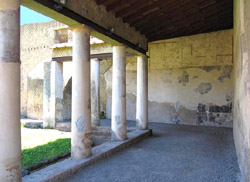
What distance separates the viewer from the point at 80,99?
4.52m

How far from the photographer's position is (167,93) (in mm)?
10531

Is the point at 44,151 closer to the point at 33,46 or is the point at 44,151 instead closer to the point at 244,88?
the point at 244,88

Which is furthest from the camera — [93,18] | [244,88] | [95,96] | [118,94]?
[95,96]

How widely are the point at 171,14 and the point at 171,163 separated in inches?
165

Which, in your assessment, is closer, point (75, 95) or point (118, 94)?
point (75, 95)

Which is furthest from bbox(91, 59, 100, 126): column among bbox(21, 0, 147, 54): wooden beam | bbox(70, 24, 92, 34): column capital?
bbox(70, 24, 92, 34): column capital

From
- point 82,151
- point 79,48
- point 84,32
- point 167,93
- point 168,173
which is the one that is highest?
point 84,32

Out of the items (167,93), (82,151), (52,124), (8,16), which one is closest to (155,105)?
(167,93)

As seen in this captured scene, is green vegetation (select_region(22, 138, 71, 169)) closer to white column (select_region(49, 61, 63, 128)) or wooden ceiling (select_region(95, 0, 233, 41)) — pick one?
white column (select_region(49, 61, 63, 128))

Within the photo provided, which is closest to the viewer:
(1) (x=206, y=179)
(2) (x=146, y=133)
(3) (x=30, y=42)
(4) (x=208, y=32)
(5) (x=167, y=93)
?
(1) (x=206, y=179)

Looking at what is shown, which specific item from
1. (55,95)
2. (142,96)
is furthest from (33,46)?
(142,96)

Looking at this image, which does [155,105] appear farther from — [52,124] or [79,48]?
[79,48]

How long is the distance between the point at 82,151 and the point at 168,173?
1.71m

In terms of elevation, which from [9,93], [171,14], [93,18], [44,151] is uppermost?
[171,14]
